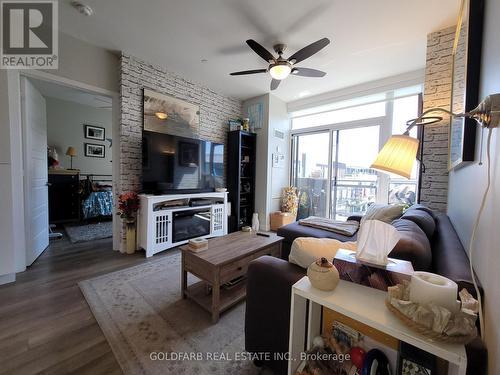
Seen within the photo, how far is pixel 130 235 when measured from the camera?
287 centimetres

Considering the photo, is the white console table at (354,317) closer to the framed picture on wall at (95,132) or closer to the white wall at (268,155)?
the white wall at (268,155)

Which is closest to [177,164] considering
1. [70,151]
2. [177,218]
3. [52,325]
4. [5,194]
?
[177,218]

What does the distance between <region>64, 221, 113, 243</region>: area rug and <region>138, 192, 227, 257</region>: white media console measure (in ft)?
3.92

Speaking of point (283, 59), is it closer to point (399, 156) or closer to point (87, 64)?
point (399, 156)

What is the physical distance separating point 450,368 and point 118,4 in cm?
328

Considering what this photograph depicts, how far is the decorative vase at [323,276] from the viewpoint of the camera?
80 cm

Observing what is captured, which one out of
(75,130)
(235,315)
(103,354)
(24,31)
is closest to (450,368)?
(235,315)

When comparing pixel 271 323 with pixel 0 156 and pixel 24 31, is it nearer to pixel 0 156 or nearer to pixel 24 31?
pixel 0 156

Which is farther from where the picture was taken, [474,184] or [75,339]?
[75,339]

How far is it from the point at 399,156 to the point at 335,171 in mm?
3345

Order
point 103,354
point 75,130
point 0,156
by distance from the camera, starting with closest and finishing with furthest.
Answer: point 103,354, point 0,156, point 75,130

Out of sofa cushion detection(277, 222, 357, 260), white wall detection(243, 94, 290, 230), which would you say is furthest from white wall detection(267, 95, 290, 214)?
sofa cushion detection(277, 222, 357, 260)

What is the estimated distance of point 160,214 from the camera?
2824 mm

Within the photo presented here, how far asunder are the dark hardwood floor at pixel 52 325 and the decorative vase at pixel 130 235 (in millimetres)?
341
